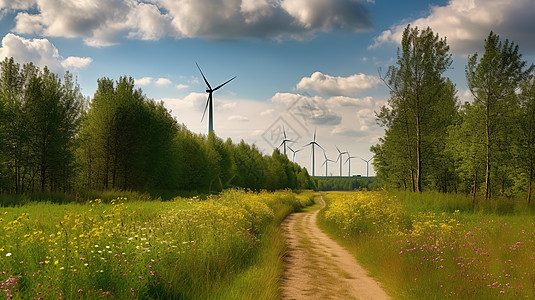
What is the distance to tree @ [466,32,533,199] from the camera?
24.9 meters

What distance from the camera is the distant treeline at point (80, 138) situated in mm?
27969

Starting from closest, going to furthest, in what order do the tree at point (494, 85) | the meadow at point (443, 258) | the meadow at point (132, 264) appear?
the meadow at point (132, 264) < the meadow at point (443, 258) < the tree at point (494, 85)

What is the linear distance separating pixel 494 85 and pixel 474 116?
2933 millimetres

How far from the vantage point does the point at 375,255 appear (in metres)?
10.9

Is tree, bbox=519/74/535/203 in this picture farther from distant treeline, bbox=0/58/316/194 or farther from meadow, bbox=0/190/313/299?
distant treeline, bbox=0/58/316/194

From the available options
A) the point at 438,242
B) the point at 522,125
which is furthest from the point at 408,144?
the point at 438,242

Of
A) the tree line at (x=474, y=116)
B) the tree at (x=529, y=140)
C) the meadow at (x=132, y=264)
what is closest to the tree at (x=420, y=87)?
the tree line at (x=474, y=116)

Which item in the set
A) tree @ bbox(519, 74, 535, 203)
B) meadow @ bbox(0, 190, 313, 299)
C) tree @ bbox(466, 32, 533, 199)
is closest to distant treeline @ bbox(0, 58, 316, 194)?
meadow @ bbox(0, 190, 313, 299)

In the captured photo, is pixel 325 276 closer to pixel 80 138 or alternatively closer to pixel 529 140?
pixel 529 140

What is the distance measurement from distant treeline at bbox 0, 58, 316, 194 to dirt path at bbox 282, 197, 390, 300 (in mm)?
24558

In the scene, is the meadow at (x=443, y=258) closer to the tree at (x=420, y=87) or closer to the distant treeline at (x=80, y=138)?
the tree at (x=420, y=87)

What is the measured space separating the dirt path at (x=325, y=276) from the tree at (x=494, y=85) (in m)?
18.8

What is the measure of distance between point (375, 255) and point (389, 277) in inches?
83.8

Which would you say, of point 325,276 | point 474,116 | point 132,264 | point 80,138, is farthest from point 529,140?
point 80,138
